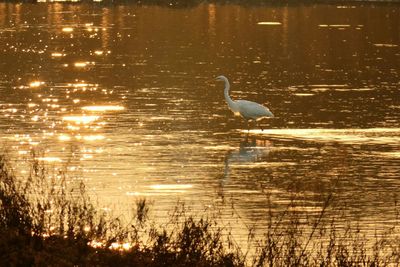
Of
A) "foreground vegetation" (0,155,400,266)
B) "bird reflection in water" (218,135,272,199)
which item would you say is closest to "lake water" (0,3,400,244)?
"bird reflection in water" (218,135,272,199)

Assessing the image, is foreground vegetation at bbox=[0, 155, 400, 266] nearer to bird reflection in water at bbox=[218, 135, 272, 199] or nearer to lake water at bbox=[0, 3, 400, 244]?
lake water at bbox=[0, 3, 400, 244]

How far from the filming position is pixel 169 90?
3259 centimetres

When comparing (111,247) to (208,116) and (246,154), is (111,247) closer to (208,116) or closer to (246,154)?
(246,154)

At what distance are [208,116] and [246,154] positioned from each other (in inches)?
221

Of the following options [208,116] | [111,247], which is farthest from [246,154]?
[111,247]

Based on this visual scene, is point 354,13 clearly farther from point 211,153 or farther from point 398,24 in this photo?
point 211,153

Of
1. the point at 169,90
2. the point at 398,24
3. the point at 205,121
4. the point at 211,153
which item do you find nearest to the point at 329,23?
the point at 398,24

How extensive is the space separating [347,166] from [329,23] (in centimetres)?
5247

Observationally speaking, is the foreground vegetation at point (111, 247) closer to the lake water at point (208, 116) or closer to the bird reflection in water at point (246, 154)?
the lake water at point (208, 116)

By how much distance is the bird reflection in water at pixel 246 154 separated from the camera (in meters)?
20.4

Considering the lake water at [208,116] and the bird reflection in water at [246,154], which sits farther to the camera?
the bird reflection in water at [246,154]

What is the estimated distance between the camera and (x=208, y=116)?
27297 millimetres

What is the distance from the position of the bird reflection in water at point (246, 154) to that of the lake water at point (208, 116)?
0.08 ft

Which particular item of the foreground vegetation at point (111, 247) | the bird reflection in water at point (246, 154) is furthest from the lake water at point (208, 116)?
the foreground vegetation at point (111, 247)
